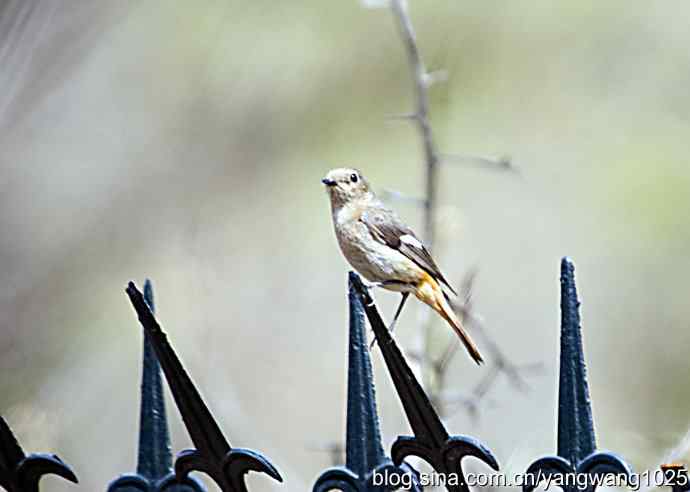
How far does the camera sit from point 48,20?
159cm

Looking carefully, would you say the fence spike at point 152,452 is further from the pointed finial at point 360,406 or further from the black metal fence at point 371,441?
the pointed finial at point 360,406

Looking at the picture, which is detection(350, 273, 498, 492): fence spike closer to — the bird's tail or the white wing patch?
the bird's tail

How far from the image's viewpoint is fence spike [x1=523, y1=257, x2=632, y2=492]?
124 centimetres

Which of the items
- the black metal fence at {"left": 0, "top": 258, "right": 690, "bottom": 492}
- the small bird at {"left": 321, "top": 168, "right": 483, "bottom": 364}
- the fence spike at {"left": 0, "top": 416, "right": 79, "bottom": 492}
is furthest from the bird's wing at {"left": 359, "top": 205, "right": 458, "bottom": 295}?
the fence spike at {"left": 0, "top": 416, "right": 79, "bottom": 492}

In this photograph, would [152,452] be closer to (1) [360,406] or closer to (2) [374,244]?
(1) [360,406]

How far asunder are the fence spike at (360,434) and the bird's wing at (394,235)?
2.24 ft

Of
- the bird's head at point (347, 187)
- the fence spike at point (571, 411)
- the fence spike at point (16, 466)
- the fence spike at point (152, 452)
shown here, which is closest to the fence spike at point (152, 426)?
the fence spike at point (152, 452)

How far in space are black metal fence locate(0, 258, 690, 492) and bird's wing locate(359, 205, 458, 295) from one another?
64 cm

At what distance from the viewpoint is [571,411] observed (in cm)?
125

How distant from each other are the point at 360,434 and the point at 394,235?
773 mm

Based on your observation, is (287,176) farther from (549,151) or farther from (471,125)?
(549,151)

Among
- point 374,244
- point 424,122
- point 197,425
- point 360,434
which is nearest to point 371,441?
point 360,434

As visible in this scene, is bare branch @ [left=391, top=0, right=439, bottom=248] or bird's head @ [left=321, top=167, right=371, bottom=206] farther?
bird's head @ [left=321, top=167, right=371, bottom=206]

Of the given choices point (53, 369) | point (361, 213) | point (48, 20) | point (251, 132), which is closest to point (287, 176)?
point (251, 132)
